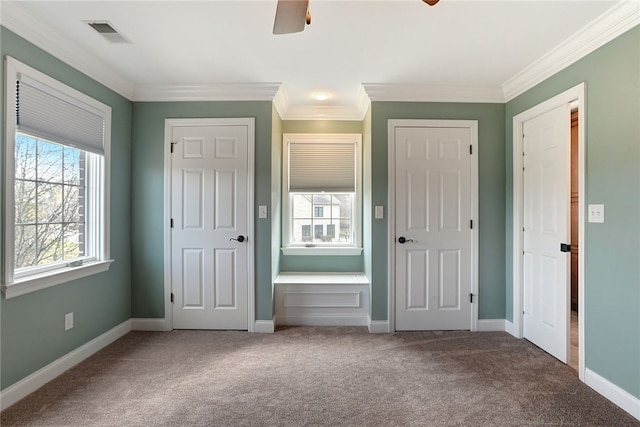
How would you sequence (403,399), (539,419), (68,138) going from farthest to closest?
(68,138)
(403,399)
(539,419)

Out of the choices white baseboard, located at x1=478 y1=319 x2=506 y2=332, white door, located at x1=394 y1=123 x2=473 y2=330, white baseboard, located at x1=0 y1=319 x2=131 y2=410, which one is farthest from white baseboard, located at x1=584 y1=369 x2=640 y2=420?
white baseboard, located at x1=0 y1=319 x2=131 y2=410

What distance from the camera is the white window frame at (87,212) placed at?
1.90 metres

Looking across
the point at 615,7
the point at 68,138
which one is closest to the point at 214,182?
the point at 68,138

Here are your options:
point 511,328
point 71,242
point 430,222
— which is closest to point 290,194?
→ point 430,222

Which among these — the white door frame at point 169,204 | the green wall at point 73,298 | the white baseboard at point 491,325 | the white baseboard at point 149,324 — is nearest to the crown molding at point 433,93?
the white door frame at point 169,204

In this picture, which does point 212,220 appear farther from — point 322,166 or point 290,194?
point 322,166

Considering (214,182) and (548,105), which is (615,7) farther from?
(214,182)

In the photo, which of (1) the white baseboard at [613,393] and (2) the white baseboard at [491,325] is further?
(2) the white baseboard at [491,325]

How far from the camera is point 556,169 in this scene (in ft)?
8.29

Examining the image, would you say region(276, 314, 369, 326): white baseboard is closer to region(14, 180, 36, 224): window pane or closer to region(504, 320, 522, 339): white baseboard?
region(504, 320, 522, 339): white baseboard

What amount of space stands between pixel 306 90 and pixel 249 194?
4.03 ft

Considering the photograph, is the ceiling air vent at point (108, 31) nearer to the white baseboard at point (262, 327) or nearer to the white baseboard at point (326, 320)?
the white baseboard at point (262, 327)

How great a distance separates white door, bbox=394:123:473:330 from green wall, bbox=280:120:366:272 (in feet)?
2.60

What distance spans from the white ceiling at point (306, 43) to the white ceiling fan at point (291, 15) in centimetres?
47
